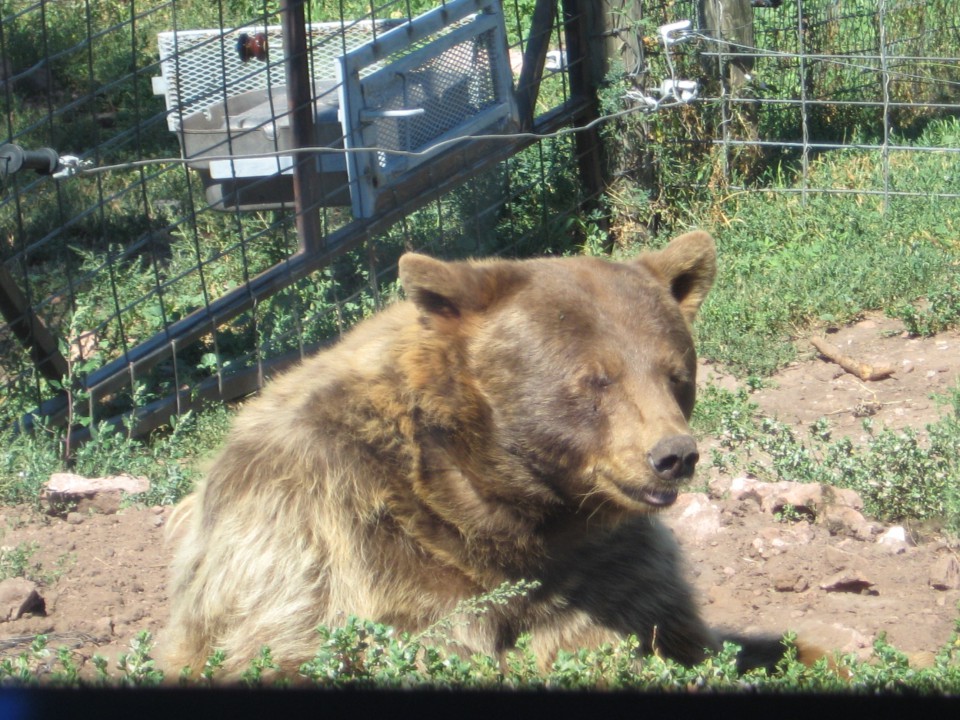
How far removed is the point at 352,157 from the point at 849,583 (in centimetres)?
357

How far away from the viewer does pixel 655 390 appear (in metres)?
3.66

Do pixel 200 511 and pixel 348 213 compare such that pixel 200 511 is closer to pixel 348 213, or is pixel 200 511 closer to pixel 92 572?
pixel 92 572

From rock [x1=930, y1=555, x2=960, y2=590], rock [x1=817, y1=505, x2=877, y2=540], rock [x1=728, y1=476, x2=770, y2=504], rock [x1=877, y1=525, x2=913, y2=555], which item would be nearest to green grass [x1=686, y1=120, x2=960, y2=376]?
rock [x1=728, y1=476, x2=770, y2=504]

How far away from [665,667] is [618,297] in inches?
45.1

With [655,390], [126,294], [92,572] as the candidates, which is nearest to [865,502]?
[655,390]

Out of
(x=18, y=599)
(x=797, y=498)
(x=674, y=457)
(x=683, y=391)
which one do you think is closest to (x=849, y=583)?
(x=797, y=498)

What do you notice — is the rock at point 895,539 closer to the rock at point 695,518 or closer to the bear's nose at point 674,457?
the rock at point 695,518

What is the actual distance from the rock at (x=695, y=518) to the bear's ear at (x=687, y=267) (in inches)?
40.8

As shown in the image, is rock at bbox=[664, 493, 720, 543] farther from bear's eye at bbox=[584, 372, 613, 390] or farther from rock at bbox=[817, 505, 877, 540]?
bear's eye at bbox=[584, 372, 613, 390]

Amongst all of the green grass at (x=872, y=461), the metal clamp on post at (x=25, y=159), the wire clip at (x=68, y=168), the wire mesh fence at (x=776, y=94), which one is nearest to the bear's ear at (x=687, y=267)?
the green grass at (x=872, y=461)

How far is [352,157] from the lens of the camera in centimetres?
689

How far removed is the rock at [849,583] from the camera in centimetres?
454

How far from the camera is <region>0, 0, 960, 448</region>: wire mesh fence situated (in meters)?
6.60

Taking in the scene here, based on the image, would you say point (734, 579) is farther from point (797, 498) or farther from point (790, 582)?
point (797, 498)
